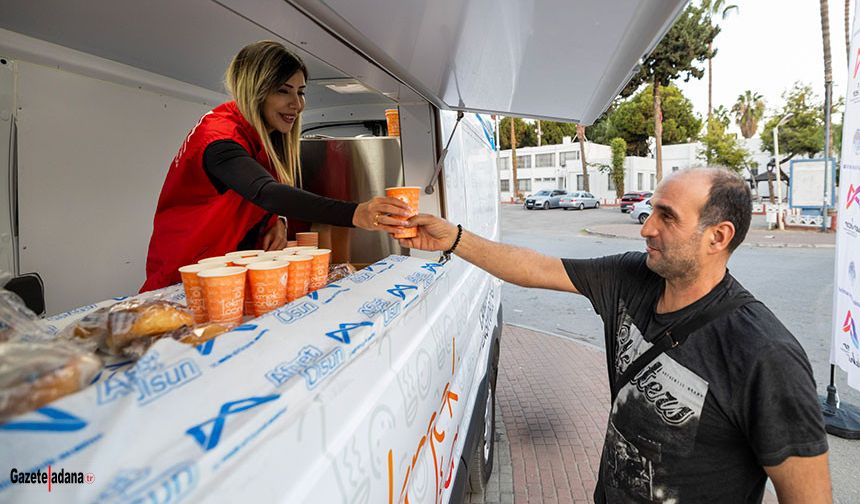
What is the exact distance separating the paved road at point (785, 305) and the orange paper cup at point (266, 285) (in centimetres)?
390

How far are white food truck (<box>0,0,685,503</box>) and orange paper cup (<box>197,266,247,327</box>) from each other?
0.17 metres

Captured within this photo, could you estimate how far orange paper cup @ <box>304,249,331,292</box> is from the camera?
1.64 meters

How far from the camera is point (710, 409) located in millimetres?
1535

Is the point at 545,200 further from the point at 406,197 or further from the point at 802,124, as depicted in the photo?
A: the point at 406,197

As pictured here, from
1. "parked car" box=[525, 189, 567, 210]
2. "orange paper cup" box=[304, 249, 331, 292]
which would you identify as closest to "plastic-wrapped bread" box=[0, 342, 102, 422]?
"orange paper cup" box=[304, 249, 331, 292]

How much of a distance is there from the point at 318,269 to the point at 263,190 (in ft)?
1.18

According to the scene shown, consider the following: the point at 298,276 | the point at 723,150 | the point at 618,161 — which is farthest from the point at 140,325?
the point at 618,161

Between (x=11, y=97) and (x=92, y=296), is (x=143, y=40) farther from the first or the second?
(x=92, y=296)

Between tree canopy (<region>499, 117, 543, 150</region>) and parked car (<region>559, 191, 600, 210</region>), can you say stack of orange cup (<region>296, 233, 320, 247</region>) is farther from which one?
tree canopy (<region>499, 117, 543, 150</region>)

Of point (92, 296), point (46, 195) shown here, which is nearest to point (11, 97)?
point (46, 195)

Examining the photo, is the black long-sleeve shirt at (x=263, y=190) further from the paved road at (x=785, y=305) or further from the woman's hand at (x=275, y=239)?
the paved road at (x=785, y=305)

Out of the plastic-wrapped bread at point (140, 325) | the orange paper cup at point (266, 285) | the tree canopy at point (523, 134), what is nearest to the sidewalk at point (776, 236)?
the orange paper cup at point (266, 285)

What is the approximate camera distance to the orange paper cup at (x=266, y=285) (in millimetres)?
1364

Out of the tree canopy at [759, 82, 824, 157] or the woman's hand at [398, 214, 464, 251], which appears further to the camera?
the tree canopy at [759, 82, 824, 157]
